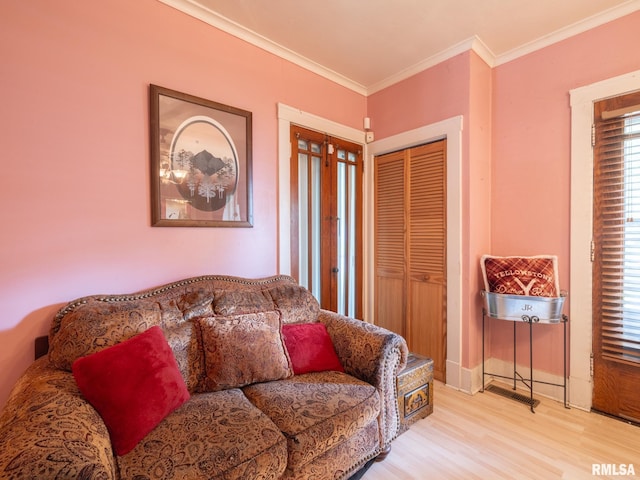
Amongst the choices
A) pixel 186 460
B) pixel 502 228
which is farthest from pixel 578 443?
pixel 186 460

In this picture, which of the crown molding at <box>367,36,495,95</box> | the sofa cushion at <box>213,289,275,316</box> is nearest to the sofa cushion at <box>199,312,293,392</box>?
the sofa cushion at <box>213,289,275,316</box>

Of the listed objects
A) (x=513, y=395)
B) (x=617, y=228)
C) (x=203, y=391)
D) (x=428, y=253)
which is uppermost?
(x=617, y=228)

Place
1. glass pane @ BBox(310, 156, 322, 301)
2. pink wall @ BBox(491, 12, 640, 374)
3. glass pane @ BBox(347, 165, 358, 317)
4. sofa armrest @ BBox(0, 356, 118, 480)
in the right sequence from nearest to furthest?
sofa armrest @ BBox(0, 356, 118, 480)
pink wall @ BBox(491, 12, 640, 374)
glass pane @ BBox(310, 156, 322, 301)
glass pane @ BBox(347, 165, 358, 317)

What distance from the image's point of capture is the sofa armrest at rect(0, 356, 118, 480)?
75cm

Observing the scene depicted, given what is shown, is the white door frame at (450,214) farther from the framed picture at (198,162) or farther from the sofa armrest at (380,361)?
the sofa armrest at (380,361)

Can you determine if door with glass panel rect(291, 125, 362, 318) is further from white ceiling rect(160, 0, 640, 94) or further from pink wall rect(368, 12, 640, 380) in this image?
pink wall rect(368, 12, 640, 380)

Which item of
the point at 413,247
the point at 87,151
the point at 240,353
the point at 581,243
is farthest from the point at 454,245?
the point at 87,151

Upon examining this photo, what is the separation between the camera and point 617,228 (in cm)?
205

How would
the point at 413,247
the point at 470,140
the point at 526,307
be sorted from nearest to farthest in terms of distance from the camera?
the point at 526,307
the point at 470,140
the point at 413,247

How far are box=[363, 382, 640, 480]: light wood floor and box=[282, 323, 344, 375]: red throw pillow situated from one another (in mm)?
588

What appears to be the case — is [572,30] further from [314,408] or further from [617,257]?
[314,408]

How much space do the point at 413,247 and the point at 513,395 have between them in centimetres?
140

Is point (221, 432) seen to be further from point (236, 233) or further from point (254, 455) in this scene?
point (236, 233)

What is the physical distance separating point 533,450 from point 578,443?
0.32 metres
